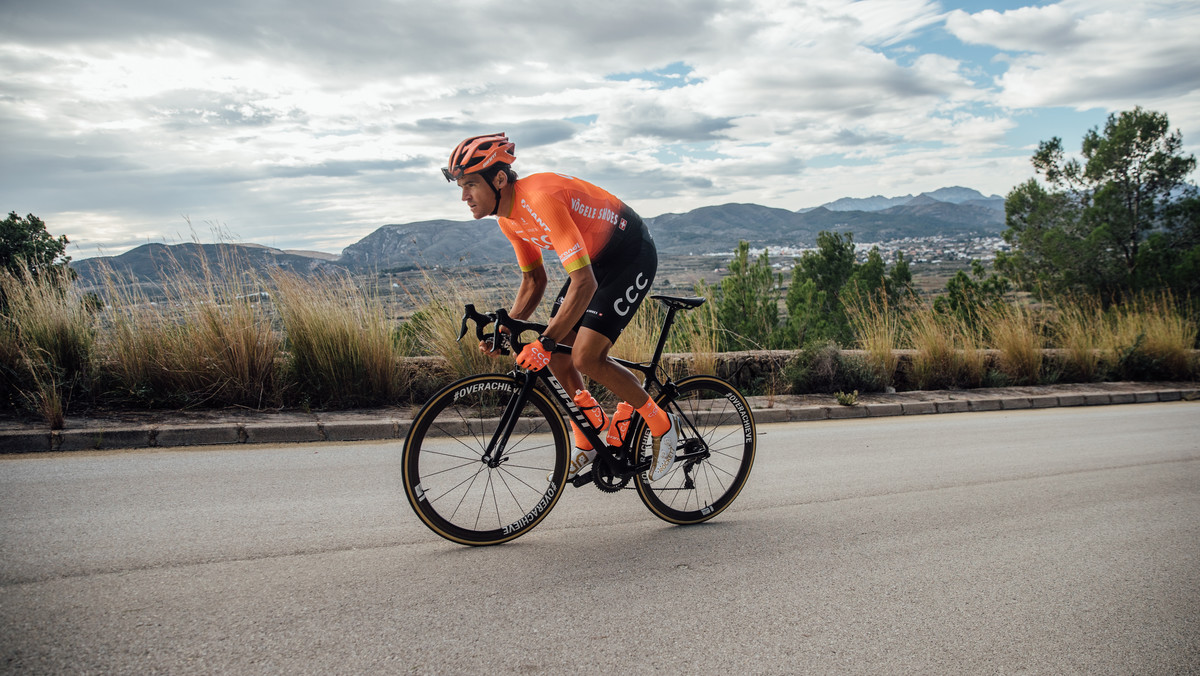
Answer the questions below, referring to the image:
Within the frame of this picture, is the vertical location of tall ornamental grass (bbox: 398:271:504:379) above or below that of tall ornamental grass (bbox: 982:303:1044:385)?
above

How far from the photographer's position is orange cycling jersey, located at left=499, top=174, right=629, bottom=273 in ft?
11.4

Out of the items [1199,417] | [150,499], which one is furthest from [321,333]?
[1199,417]

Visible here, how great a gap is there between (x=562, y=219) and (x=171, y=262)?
608cm

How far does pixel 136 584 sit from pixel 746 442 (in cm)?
328

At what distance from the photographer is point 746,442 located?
436 centimetres

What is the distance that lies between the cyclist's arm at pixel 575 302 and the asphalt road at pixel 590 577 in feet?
3.93

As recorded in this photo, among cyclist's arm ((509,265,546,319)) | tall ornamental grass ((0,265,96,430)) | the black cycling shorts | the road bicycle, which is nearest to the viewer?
the road bicycle

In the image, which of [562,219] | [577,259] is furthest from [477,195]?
[577,259]

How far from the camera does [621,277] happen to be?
12.4 feet

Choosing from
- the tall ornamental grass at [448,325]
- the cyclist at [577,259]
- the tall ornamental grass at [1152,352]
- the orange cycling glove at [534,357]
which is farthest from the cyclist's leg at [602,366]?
the tall ornamental grass at [1152,352]

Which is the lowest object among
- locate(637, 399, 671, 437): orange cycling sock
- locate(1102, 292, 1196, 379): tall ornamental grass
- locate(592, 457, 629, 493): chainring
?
locate(1102, 292, 1196, 379): tall ornamental grass

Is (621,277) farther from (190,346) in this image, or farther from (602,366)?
(190,346)

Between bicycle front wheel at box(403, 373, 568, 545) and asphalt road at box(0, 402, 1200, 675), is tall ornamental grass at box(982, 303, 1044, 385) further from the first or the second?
bicycle front wheel at box(403, 373, 568, 545)

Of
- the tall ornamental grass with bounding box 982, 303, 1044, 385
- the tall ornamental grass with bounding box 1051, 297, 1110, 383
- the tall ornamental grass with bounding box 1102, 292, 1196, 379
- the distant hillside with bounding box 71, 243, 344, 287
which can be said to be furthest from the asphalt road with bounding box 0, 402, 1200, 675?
the tall ornamental grass with bounding box 1102, 292, 1196, 379
